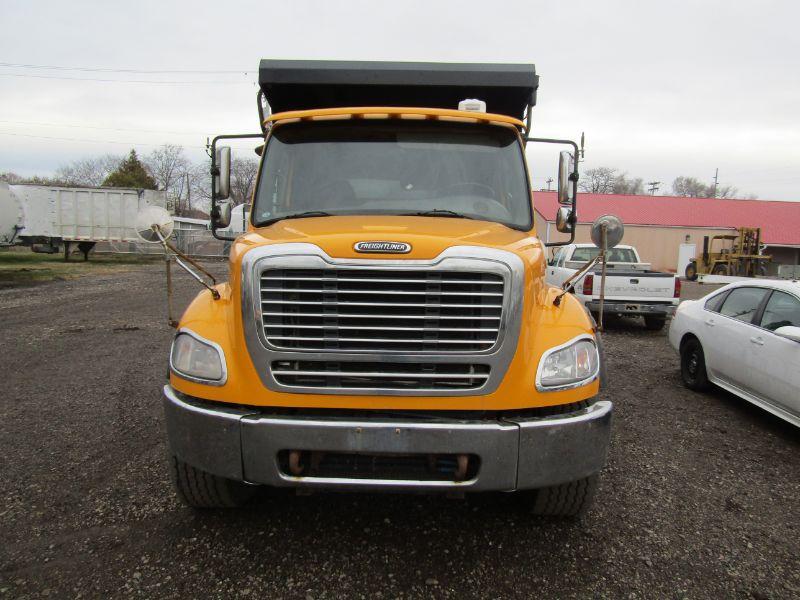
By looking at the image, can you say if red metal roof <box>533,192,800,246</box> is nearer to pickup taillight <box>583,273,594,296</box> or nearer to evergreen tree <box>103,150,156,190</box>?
pickup taillight <box>583,273,594,296</box>

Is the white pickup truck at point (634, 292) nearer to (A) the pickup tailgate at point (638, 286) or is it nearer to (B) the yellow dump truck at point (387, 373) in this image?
(A) the pickup tailgate at point (638, 286)

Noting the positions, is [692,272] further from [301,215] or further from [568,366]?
[301,215]

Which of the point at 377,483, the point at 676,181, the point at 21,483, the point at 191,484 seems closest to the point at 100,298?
the point at 21,483

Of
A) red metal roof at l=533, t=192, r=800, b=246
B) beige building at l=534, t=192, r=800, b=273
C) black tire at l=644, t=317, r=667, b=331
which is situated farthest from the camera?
red metal roof at l=533, t=192, r=800, b=246

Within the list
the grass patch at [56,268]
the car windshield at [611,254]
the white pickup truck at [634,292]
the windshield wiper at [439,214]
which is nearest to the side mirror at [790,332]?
the windshield wiper at [439,214]

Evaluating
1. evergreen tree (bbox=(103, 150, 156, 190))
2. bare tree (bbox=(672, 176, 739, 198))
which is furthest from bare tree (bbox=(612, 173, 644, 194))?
evergreen tree (bbox=(103, 150, 156, 190))

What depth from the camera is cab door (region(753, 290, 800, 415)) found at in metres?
4.68

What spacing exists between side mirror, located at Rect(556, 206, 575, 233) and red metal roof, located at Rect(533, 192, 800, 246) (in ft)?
111

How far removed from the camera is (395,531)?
3195 millimetres

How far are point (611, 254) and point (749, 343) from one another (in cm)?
817

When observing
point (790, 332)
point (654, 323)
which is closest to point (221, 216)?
point (790, 332)

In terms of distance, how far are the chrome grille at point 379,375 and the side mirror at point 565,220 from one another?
210 centimetres

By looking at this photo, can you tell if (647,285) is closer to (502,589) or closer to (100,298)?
(502,589)

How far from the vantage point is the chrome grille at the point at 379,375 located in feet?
9.04
